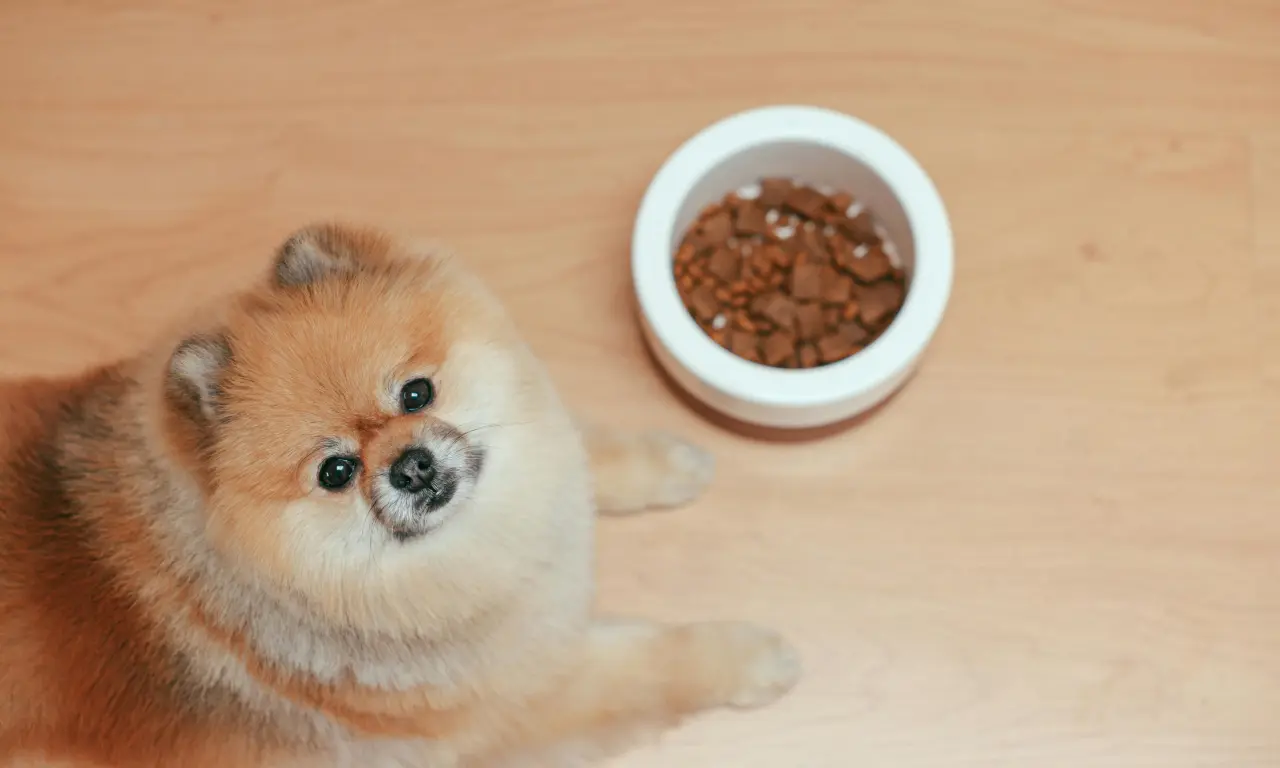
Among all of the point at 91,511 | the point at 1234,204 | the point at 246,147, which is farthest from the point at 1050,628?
the point at 246,147

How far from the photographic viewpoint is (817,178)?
4.76ft

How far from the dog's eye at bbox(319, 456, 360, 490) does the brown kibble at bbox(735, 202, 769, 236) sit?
0.68 metres

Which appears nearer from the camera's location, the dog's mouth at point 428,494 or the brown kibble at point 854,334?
the dog's mouth at point 428,494

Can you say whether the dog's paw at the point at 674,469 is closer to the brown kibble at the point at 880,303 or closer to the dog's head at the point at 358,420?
the brown kibble at the point at 880,303

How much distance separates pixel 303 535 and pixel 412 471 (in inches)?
4.5

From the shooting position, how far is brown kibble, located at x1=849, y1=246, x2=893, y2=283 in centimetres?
142

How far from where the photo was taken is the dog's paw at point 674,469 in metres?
1.41

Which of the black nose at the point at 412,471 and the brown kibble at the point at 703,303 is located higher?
the brown kibble at the point at 703,303

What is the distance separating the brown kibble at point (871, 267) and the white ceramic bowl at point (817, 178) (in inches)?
1.0

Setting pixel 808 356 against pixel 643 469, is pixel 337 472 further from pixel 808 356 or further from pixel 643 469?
pixel 808 356

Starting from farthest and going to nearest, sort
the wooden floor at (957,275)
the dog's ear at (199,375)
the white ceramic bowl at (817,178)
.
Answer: the wooden floor at (957,275) < the white ceramic bowl at (817,178) < the dog's ear at (199,375)

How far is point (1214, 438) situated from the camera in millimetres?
1452

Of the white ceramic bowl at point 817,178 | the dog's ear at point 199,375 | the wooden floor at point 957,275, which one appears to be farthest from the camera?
the wooden floor at point 957,275

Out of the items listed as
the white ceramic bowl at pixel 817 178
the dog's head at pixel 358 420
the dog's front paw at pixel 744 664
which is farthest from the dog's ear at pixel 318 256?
the dog's front paw at pixel 744 664
